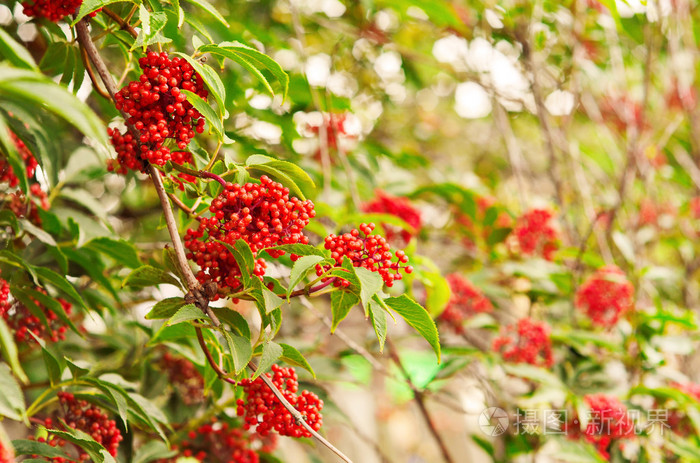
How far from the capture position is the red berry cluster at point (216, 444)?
131 cm

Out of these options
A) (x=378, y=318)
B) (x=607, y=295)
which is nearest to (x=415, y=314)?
(x=378, y=318)

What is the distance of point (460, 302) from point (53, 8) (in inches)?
54.9

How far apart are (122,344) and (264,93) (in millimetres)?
779

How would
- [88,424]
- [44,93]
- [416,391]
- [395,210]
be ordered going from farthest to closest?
[395,210]
[416,391]
[88,424]
[44,93]

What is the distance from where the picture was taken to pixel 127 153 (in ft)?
2.84

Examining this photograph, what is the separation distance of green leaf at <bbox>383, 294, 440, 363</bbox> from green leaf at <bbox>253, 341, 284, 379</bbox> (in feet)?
0.55

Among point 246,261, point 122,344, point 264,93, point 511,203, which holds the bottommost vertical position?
point 511,203

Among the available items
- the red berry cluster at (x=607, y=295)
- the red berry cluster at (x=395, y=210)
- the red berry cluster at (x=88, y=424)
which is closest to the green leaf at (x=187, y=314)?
the red berry cluster at (x=88, y=424)

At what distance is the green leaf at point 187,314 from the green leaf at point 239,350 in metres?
0.04

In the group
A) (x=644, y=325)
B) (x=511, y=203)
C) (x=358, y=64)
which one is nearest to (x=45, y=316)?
(x=644, y=325)

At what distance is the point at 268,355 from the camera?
0.83m

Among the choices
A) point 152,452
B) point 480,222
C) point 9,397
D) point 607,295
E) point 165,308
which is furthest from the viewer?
point 480,222

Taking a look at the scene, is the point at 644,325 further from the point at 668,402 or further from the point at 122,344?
the point at 122,344

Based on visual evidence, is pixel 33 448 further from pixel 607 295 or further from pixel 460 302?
pixel 607 295
